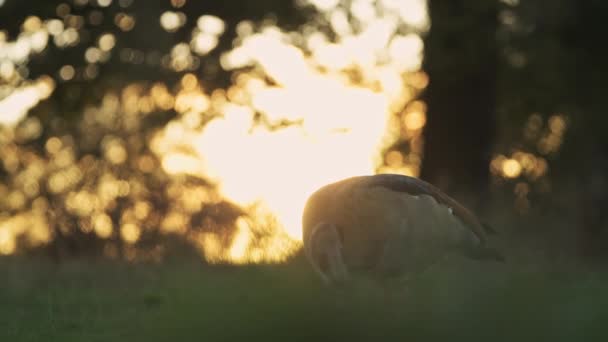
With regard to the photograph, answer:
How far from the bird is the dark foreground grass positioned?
8.9 inches

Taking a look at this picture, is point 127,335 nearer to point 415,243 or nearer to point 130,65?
point 415,243

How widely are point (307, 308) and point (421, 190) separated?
2.21 m

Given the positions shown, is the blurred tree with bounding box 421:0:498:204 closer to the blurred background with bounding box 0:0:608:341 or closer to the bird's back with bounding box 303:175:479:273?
the blurred background with bounding box 0:0:608:341

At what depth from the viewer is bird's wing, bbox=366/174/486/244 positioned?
776 cm

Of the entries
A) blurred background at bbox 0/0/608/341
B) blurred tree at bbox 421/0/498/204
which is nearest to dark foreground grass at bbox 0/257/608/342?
blurred background at bbox 0/0/608/341

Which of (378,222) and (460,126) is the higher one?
(460,126)

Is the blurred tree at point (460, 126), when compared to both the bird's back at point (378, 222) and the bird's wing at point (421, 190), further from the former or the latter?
the bird's back at point (378, 222)

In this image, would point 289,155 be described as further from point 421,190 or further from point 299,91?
point 421,190

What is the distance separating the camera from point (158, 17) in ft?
42.7

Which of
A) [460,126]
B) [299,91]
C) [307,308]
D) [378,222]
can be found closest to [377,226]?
[378,222]

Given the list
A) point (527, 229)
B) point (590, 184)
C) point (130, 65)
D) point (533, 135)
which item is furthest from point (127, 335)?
point (533, 135)

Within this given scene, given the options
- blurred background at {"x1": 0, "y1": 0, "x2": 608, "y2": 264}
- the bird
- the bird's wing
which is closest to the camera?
the bird

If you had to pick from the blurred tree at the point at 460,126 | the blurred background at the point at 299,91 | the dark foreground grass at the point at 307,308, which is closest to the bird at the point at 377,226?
the dark foreground grass at the point at 307,308

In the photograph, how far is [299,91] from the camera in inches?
608
